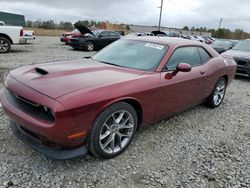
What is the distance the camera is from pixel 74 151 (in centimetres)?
270

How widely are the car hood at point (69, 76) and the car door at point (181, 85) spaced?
0.49 meters

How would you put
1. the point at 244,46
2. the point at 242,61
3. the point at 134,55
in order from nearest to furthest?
the point at 134,55 < the point at 242,61 < the point at 244,46

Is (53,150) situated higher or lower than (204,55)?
lower

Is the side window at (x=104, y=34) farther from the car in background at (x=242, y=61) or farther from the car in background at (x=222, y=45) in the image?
the car in background at (x=242, y=61)

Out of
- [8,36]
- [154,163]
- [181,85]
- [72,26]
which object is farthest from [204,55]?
[72,26]

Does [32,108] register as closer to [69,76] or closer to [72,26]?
[69,76]

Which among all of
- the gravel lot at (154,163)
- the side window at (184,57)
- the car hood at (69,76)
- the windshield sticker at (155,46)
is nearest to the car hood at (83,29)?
the side window at (184,57)

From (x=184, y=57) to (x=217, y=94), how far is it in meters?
1.64

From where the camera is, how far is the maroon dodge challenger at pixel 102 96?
2.57 meters

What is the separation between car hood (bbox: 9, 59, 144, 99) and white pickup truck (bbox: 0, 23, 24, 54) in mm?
9045

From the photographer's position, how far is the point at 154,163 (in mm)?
3125

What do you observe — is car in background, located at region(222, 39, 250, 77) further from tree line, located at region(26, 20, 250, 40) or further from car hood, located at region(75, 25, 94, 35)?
tree line, located at region(26, 20, 250, 40)

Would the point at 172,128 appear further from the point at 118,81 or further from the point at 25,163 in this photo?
the point at 25,163

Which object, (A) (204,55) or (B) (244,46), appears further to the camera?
(B) (244,46)
